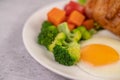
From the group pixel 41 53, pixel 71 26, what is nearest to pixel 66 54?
pixel 41 53

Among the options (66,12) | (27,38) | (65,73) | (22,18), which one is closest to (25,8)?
(22,18)

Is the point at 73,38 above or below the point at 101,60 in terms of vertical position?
above

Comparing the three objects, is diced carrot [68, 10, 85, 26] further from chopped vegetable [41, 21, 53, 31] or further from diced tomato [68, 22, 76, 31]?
chopped vegetable [41, 21, 53, 31]

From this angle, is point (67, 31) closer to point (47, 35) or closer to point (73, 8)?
point (47, 35)

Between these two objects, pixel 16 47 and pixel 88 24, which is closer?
pixel 16 47

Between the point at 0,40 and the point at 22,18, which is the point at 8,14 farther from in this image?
the point at 0,40

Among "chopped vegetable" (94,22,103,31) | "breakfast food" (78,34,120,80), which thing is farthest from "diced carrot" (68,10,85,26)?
"breakfast food" (78,34,120,80)
